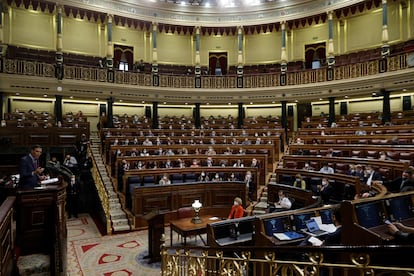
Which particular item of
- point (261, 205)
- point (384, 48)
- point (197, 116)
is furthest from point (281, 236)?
point (197, 116)

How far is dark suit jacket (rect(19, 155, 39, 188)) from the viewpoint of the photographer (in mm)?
4066

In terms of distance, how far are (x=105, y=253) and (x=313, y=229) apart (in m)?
4.17

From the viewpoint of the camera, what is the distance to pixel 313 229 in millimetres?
4328

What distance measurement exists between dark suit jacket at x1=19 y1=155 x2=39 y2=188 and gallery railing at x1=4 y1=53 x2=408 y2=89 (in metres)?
10.1

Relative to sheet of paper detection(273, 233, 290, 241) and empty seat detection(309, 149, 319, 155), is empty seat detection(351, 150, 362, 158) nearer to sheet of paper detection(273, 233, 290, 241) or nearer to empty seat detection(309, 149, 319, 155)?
empty seat detection(309, 149, 319, 155)

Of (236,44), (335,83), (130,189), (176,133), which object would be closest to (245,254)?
(130,189)

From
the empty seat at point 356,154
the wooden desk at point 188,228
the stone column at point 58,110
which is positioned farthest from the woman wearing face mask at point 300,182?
the stone column at point 58,110

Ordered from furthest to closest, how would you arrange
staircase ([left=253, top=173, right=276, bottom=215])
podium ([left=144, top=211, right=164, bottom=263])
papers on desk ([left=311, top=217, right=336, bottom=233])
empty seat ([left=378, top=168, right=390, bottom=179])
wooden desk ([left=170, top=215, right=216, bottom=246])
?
staircase ([left=253, top=173, right=276, bottom=215])
empty seat ([left=378, top=168, right=390, bottom=179])
podium ([left=144, top=211, right=164, bottom=263])
wooden desk ([left=170, top=215, right=216, bottom=246])
papers on desk ([left=311, top=217, right=336, bottom=233])

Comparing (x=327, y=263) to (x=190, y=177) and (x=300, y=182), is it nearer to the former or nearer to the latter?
(x=300, y=182)

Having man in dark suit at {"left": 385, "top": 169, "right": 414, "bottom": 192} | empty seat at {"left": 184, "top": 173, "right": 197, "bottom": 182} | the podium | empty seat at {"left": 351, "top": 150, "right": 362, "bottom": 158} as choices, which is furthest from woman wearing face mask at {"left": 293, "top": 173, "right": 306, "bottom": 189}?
the podium

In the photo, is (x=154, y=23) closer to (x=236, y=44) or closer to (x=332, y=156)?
(x=236, y=44)

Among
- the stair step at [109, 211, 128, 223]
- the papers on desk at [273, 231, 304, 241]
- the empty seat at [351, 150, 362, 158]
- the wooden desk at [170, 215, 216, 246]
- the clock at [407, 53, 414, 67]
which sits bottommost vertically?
the stair step at [109, 211, 128, 223]

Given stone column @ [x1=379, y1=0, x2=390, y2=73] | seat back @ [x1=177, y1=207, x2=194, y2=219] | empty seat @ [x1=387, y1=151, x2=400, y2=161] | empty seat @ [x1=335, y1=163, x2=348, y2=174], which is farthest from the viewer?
stone column @ [x1=379, y1=0, x2=390, y2=73]

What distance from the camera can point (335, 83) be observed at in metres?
13.7
